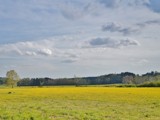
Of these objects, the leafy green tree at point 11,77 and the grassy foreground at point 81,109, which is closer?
the grassy foreground at point 81,109

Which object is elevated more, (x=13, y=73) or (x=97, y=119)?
(x=13, y=73)

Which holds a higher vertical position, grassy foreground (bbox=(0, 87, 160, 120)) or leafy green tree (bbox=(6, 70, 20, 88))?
leafy green tree (bbox=(6, 70, 20, 88))

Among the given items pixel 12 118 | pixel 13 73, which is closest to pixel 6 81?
pixel 13 73

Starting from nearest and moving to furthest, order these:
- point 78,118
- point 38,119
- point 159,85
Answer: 1. point 38,119
2. point 78,118
3. point 159,85

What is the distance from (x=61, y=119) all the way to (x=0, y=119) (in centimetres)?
388

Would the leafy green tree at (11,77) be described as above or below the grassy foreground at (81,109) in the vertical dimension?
above

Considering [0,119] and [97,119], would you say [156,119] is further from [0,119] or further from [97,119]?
[0,119]

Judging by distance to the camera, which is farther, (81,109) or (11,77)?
(11,77)

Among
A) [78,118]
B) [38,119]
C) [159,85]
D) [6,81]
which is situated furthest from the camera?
[6,81]

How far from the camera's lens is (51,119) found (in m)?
21.0

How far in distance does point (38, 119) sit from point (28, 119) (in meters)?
0.64

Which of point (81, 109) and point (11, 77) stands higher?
point (11, 77)

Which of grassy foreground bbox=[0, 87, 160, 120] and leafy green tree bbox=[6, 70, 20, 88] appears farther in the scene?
leafy green tree bbox=[6, 70, 20, 88]

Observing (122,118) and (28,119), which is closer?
(28,119)
